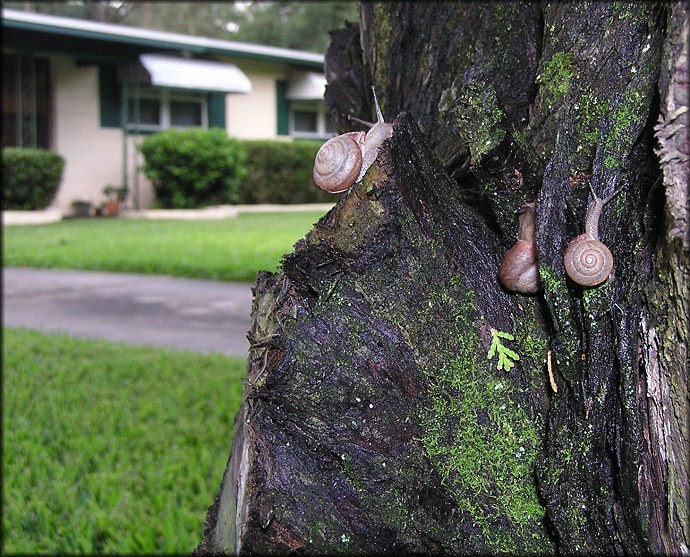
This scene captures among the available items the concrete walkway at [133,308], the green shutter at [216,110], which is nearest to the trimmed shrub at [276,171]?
the green shutter at [216,110]

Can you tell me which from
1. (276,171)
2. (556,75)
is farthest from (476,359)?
(276,171)

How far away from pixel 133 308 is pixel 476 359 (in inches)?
280

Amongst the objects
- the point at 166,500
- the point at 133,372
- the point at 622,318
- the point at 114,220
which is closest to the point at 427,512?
the point at 622,318

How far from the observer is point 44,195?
16734 millimetres

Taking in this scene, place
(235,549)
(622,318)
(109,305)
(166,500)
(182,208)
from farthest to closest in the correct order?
1. (182,208)
2. (109,305)
3. (166,500)
4. (235,549)
5. (622,318)

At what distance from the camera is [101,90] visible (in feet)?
60.9

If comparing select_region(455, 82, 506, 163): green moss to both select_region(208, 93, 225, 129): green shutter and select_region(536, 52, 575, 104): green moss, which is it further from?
select_region(208, 93, 225, 129): green shutter

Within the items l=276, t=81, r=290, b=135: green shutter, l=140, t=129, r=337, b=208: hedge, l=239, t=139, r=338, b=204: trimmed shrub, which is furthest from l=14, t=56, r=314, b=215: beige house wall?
l=276, t=81, r=290, b=135: green shutter

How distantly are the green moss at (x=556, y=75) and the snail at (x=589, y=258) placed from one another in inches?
11.1

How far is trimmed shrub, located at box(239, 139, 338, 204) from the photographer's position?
20.2m

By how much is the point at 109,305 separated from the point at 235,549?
718 cm

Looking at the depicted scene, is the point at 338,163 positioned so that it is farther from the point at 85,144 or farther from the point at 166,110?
the point at 166,110

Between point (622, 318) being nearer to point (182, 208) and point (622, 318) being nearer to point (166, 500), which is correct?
point (166, 500)

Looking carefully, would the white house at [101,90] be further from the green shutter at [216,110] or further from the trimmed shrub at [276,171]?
the trimmed shrub at [276,171]
